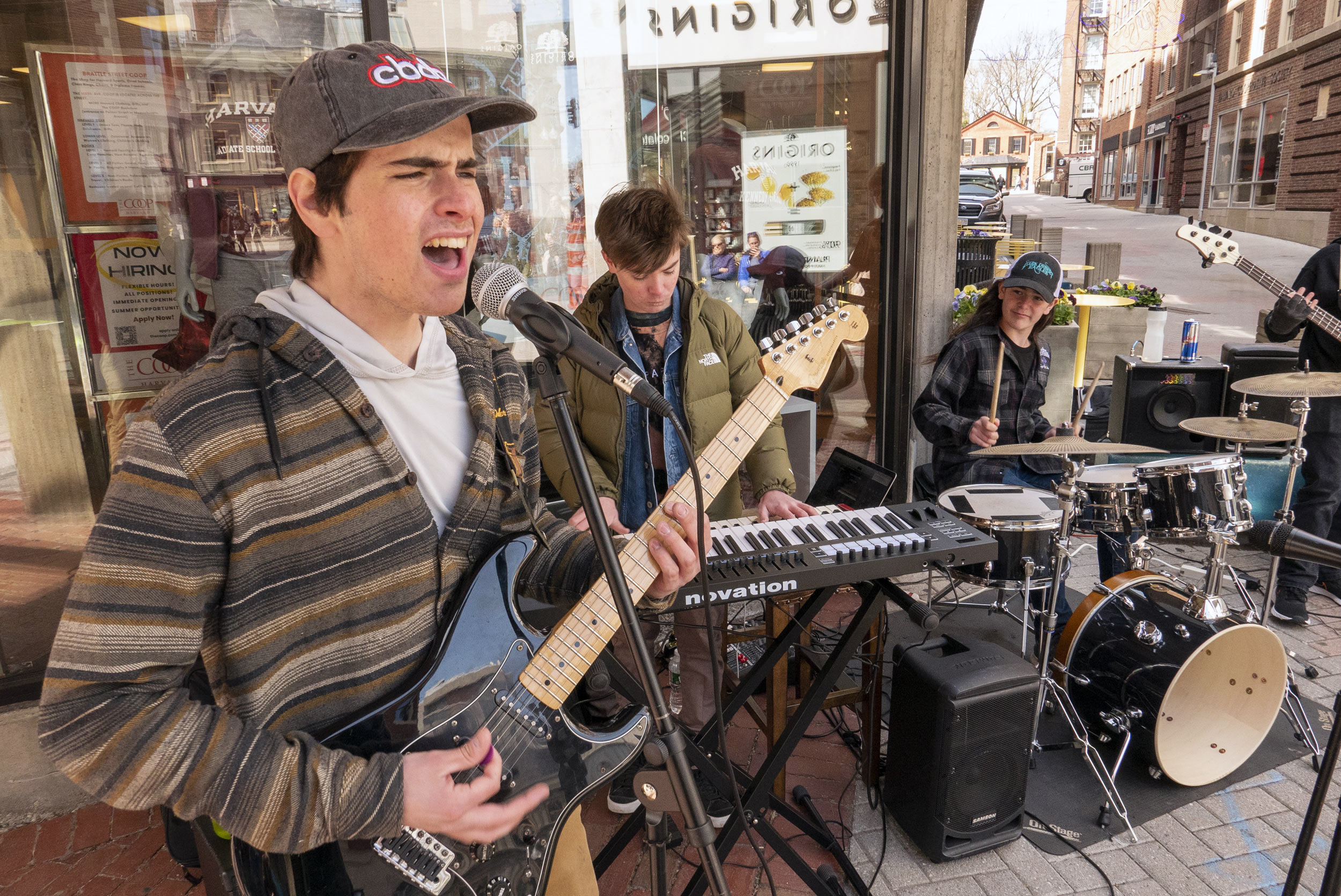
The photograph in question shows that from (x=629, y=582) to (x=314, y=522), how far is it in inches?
24.3

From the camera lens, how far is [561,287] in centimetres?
456

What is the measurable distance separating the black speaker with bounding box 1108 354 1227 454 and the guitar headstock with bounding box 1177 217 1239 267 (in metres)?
0.76

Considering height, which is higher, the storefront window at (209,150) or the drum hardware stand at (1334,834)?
the storefront window at (209,150)

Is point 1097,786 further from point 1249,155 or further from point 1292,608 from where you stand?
point 1249,155

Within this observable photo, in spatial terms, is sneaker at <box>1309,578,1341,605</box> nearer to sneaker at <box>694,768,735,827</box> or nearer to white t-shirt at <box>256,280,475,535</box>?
sneaker at <box>694,768,735,827</box>

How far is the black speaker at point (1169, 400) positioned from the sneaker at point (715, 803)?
403 cm

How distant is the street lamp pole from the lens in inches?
998

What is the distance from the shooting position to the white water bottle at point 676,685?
3184mm

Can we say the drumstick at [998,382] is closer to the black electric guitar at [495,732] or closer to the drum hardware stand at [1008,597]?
the drum hardware stand at [1008,597]

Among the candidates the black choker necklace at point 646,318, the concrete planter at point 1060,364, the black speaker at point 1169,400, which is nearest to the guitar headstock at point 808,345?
the black choker necklace at point 646,318

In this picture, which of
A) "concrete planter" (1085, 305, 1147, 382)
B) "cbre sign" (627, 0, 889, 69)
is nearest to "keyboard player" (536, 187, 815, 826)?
"cbre sign" (627, 0, 889, 69)

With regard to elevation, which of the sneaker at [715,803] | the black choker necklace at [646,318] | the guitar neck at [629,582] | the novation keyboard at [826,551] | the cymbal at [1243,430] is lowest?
the sneaker at [715,803]

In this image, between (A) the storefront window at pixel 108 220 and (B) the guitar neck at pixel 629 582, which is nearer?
(B) the guitar neck at pixel 629 582

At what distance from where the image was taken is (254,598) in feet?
3.93
